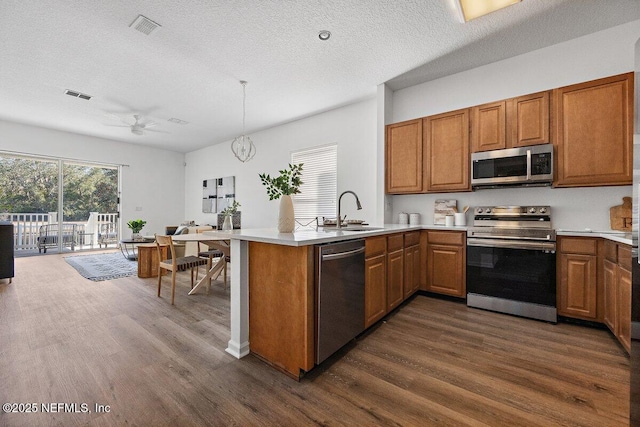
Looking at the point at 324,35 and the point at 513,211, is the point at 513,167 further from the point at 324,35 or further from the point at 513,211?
the point at 324,35

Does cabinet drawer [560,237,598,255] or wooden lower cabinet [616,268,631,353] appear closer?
wooden lower cabinet [616,268,631,353]

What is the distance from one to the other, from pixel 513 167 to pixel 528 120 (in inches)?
20.6

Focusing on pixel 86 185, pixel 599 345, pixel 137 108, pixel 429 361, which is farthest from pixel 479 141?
pixel 86 185

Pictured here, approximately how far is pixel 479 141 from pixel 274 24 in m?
2.61

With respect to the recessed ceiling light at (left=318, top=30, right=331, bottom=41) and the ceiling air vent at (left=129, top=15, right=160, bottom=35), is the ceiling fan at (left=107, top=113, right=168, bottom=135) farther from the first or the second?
the recessed ceiling light at (left=318, top=30, right=331, bottom=41)

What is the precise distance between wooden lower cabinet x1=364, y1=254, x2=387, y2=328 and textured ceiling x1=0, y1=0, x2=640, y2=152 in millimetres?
2326

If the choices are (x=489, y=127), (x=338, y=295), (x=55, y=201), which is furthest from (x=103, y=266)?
(x=489, y=127)

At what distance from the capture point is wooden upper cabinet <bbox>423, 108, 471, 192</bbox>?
3311mm

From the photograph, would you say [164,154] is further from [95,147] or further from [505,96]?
[505,96]

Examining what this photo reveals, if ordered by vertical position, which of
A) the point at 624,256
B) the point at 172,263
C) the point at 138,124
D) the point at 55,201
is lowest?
the point at 172,263

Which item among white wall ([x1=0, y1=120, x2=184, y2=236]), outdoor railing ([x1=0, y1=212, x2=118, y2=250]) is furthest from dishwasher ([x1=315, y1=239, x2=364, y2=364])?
outdoor railing ([x1=0, y1=212, x2=118, y2=250])

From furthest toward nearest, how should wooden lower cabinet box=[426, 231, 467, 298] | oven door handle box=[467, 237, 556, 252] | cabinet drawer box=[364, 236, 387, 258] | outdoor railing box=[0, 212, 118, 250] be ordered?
1. outdoor railing box=[0, 212, 118, 250]
2. wooden lower cabinet box=[426, 231, 467, 298]
3. oven door handle box=[467, 237, 556, 252]
4. cabinet drawer box=[364, 236, 387, 258]

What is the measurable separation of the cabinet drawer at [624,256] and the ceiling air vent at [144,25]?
4.42 meters

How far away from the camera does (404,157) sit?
376 centimetres
